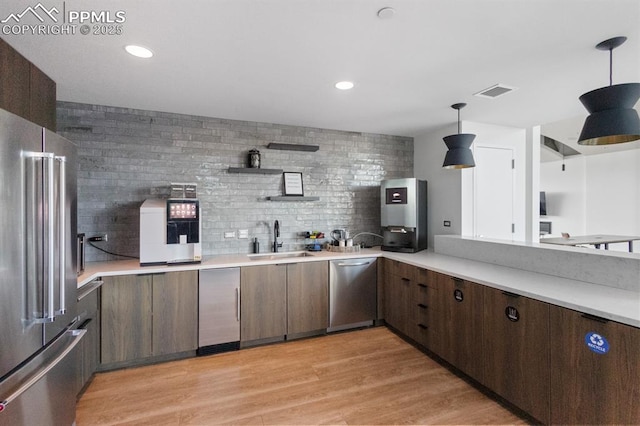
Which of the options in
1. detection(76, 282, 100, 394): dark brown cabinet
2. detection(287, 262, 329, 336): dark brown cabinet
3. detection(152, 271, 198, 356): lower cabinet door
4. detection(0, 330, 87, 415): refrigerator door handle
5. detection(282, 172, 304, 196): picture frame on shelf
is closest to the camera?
detection(0, 330, 87, 415): refrigerator door handle

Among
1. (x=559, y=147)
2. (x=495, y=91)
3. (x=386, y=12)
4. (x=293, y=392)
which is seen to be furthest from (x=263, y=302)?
(x=559, y=147)

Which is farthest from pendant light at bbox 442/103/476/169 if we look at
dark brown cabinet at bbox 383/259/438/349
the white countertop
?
dark brown cabinet at bbox 383/259/438/349

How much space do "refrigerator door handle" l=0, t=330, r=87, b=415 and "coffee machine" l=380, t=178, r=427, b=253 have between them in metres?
3.08

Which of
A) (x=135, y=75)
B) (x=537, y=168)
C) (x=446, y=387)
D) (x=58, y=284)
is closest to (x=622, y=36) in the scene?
(x=537, y=168)

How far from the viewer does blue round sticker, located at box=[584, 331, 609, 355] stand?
1501 mm

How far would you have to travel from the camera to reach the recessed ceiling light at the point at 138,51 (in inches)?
74.8

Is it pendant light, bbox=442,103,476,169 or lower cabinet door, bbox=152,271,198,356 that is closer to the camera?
lower cabinet door, bbox=152,271,198,356

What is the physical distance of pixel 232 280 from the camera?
292cm

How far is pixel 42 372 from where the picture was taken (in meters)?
1.43

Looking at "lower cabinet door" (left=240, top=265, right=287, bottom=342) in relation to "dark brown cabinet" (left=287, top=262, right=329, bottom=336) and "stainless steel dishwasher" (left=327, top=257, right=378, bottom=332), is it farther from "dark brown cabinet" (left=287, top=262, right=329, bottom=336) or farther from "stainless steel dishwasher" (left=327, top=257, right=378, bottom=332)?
"stainless steel dishwasher" (left=327, top=257, right=378, bottom=332)

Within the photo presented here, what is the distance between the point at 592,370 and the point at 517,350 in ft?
1.40

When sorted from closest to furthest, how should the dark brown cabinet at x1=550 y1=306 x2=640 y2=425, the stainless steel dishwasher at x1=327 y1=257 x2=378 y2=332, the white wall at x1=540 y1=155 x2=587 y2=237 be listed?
the dark brown cabinet at x1=550 y1=306 x2=640 y2=425 → the stainless steel dishwasher at x1=327 y1=257 x2=378 y2=332 → the white wall at x1=540 y1=155 x2=587 y2=237

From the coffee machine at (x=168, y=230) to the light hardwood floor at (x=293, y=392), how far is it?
1.01m

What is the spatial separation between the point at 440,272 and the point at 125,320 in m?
2.85
